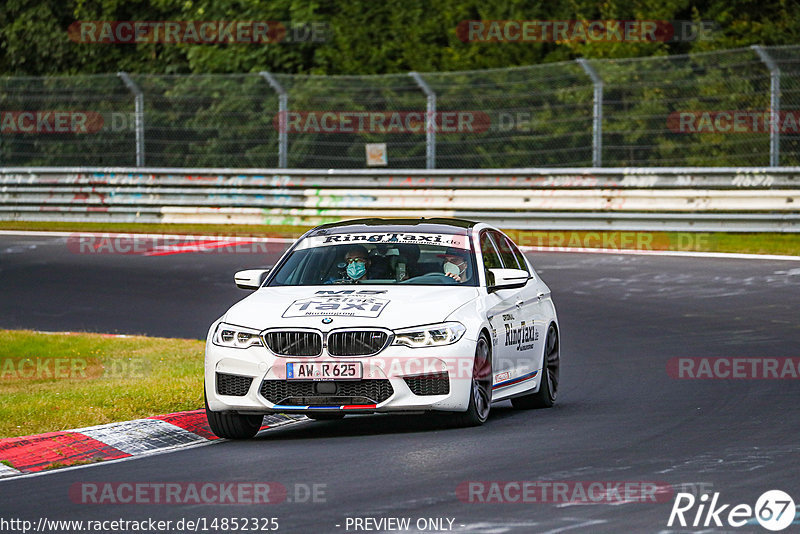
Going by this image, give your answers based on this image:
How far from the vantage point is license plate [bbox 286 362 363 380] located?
9584 millimetres

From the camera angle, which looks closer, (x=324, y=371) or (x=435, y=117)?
(x=324, y=371)

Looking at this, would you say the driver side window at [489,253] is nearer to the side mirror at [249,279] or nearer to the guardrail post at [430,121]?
the side mirror at [249,279]

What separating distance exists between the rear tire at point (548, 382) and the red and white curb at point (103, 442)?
2.00 m

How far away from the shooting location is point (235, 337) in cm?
986

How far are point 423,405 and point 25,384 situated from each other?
16.2 feet

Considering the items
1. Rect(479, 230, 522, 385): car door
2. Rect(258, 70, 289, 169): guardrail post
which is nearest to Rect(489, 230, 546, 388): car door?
Rect(479, 230, 522, 385): car door

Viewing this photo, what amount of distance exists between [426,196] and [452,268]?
13.8m

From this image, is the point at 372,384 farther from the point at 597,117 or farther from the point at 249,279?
the point at 597,117

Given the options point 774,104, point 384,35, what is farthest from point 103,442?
point 384,35

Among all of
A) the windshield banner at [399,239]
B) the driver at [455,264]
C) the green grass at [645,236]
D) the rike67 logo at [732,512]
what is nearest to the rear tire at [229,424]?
the windshield banner at [399,239]

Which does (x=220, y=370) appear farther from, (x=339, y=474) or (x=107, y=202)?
(x=107, y=202)

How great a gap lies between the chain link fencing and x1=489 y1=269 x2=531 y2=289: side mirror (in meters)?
11.9

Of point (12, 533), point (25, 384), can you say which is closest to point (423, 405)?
point (12, 533)

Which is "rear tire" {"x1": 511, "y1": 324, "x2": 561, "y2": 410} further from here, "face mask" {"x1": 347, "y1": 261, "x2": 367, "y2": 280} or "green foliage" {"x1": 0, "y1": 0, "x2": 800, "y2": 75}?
"green foliage" {"x1": 0, "y1": 0, "x2": 800, "y2": 75}
